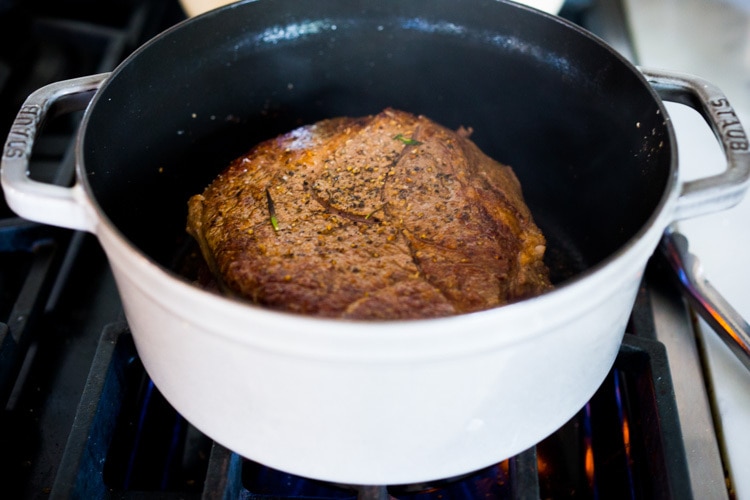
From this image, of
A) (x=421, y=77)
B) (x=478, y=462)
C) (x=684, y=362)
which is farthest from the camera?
(x=421, y=77)

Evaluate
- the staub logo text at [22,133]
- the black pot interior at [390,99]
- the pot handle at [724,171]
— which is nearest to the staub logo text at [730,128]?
the pot handle at [724,171]

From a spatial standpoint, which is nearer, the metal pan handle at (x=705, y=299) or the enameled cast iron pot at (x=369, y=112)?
the enameled cast iron pot at (x=369, y=112)

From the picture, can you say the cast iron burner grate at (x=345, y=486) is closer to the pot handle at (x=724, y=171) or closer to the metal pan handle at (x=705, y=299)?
the metal pan handle at (x=705, y=299)

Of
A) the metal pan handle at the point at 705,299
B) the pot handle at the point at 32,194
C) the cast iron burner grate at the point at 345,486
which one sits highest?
the pot handle at the point at 32,194

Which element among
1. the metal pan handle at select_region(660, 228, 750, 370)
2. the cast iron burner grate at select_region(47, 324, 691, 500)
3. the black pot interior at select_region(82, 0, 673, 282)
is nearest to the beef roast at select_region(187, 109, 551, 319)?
the black pot interior at select_region(82, 0, 673, 282)

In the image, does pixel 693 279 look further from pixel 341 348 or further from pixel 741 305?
pixel 341 348

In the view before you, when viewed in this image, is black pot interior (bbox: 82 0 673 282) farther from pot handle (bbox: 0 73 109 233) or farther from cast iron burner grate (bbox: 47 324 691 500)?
cast iron burner grate (bbox: 47 324 691 500)

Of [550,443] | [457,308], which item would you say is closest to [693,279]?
[550,443]
